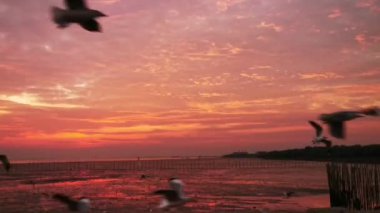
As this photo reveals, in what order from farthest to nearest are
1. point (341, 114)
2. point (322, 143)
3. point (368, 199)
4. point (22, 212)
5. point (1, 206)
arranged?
point (1, 206), point (22, 212), point (368, 199), point (322, 143), point (341, 114)

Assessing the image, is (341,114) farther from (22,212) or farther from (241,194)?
(241,194)

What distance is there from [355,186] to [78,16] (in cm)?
2756

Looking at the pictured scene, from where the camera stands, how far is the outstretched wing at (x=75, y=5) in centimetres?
671

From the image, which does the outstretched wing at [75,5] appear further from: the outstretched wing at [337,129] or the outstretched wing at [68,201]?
the outstretched wing at [337,129]

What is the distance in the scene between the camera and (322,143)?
30.7 ft

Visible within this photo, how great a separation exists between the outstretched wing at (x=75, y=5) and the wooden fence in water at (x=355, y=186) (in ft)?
83.0

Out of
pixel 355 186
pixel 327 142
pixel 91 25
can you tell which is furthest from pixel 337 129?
pixel 355 186

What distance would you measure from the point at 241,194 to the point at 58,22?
37.7 meters

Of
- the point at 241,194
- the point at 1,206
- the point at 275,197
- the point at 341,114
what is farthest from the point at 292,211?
the point at 341,114

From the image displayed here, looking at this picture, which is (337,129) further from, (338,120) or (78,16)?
(78,16)

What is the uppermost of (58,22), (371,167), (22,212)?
(58,22)

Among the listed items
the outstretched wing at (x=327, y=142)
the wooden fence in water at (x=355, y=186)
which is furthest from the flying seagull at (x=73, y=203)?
the wooden fence in water at (x=355, y=186)

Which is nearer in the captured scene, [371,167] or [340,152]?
[371,167]

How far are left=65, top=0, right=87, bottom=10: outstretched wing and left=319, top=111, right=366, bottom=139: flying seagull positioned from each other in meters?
4.08
